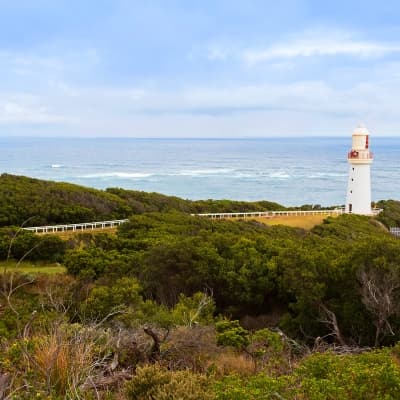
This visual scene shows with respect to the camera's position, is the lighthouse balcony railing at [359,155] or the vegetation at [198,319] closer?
the vegetation at [198,319]

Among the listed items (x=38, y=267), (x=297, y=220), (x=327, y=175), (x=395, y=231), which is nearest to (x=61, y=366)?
(x=38, y=267)

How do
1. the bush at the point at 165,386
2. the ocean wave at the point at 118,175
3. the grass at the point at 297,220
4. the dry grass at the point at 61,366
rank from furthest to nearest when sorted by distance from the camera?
the ocean wave at the point at 118,175 → the grass at the point at 297,220 → the bush at the point at 165,386 → the dry grass at the point at 61,366

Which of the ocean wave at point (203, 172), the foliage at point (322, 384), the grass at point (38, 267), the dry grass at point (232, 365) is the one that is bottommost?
the grass at point (38, 267)

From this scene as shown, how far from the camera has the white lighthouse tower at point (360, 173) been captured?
3888 cm

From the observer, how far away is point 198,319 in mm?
9703

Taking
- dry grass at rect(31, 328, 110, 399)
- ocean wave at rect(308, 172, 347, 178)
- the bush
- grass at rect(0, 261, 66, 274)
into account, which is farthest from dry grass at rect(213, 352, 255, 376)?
ocean wave at rect(308, 172, 347, 178)

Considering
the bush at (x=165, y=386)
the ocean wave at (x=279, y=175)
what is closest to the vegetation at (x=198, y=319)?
the bush at (x=165, y=386)

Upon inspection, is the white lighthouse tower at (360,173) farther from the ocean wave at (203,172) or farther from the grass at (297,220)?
the ocean wave at (203,172)

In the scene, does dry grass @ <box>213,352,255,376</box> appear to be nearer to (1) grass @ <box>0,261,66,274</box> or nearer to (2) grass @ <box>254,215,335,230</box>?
(1) grass @ <box>0,261,66,274</box>

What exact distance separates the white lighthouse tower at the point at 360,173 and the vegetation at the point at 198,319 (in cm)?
1967

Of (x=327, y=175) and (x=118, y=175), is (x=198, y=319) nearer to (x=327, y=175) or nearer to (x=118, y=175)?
(x=118, y=175)

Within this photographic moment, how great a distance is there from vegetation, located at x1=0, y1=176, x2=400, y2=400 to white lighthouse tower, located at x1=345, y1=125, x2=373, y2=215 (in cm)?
1967

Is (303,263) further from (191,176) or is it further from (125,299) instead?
(191,176)

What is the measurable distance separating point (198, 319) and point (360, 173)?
31895 millimetres
